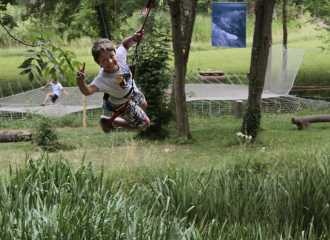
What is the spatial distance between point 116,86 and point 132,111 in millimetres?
367

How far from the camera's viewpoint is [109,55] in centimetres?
338

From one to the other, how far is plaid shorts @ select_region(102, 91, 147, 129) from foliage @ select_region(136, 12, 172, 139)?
5012 mm

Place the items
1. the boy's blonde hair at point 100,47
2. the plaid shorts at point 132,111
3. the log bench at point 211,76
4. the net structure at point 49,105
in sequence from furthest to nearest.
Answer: the log bench at point 211,76, the net structure at point 49,105, the plaid shorts at point 132,111, the boy's blonde hair at point 100,47

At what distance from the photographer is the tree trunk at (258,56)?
8.23m

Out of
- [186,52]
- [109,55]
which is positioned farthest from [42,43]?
[186,52]

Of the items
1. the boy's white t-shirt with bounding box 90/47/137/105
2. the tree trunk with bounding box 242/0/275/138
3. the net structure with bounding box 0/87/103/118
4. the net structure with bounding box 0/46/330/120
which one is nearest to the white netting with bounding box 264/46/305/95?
the net structure with bounding box 0/46/330/120

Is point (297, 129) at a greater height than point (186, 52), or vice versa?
point (186, 52)

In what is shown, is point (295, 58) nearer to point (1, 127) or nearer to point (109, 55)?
point (1, 127)

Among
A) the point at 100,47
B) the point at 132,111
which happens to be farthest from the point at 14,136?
the point at 100,47

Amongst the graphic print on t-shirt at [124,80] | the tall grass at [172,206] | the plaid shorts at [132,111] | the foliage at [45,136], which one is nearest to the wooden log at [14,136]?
the foliage at [45,136]

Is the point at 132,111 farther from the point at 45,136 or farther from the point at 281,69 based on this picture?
the point at 281,69

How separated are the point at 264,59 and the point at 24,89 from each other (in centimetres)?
1038

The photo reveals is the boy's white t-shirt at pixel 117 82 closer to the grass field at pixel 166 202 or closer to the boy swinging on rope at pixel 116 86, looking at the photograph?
the boy swinging on rope at pixel 116 86

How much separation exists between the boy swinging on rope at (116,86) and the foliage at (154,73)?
4990mm
